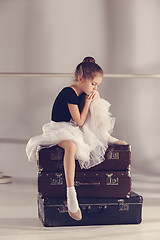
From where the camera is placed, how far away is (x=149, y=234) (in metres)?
2.98

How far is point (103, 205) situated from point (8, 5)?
292cm

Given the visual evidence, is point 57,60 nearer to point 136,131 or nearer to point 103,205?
point 136,131

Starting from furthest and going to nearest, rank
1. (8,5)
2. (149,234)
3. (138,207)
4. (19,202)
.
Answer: (8,5)
(19,202)
(138,207)
(149,234)

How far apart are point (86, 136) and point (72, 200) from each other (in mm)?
435

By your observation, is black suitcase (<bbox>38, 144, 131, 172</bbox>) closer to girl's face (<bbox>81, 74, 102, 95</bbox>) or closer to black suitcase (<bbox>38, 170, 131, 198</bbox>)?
black suitcase (<bbox>38, 170, 131, 198</bbox>)

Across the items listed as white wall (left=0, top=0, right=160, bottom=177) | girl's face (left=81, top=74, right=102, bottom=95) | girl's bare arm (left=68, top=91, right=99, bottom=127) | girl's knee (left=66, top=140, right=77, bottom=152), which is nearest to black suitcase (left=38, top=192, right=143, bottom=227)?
girl's knee (left=66, top=140, right=77, bottom=152)

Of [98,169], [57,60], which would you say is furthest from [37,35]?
[98,169]

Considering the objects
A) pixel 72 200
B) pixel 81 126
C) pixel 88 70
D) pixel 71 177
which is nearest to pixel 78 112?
pixel 81 126

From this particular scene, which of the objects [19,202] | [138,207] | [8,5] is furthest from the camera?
[8,5]

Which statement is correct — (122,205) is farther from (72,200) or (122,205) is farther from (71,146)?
(71,146)

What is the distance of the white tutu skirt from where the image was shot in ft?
10.3

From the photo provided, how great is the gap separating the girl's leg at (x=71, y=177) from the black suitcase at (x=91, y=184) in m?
0.10

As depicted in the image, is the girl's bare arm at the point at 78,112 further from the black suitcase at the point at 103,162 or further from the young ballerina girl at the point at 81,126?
the black suitcase at the point at 103,162

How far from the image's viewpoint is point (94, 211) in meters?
3.15
